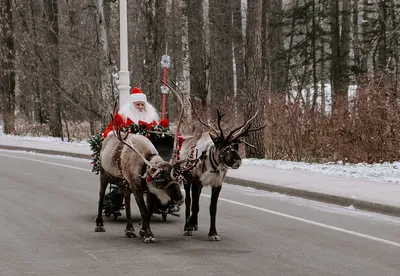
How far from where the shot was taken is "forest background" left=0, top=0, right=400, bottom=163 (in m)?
19.6

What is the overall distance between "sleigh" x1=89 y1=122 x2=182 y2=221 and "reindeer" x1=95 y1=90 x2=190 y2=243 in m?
0.29

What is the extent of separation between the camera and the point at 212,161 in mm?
9750

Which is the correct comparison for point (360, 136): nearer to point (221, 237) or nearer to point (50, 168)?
point (50, 168)

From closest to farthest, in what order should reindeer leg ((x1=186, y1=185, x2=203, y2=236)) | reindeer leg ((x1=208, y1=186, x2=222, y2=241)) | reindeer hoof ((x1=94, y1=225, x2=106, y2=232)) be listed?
1. reindeer leg ((x1=208, y1=186, x2=222, y2=241))
2. reindeer leg ((x1=186, y1=185, x2=203, y2=236))
3. reindeer hoof ((x1=94, y1=225, x2=106, y2=232))

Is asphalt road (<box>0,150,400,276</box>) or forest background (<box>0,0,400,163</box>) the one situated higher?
forest background (<box>0,0,400,163</box>)

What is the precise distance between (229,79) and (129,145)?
35.0 m

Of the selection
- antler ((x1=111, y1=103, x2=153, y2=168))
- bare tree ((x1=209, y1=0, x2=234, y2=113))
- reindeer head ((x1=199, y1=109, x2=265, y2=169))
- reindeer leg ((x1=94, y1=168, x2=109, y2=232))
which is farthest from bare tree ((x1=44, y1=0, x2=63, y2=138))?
reindeer head ((x1=199, y1=109, x2=265, y2=169))

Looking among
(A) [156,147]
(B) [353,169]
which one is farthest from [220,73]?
(A) [156,147]

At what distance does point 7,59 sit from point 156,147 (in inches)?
1197

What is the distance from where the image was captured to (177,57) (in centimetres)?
4216

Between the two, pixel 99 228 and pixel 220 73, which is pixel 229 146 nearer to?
pixel 99 228

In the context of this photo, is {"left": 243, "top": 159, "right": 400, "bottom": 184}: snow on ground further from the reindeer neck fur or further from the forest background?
the reindeer neck fur

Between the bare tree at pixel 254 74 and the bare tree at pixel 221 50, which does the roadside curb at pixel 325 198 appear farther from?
the bare tree at pixel 221 50

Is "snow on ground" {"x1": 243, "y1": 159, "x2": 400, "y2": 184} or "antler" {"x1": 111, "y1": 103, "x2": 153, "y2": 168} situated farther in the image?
"snow on ground" {"x1": 243, "y1": 159, "x2": 400, "y2": 184}
